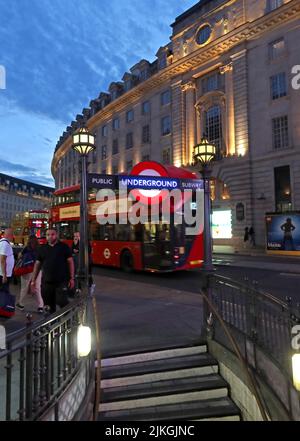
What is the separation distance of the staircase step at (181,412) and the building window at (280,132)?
2640 cm

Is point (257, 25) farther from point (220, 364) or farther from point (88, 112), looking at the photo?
point (88, 112)

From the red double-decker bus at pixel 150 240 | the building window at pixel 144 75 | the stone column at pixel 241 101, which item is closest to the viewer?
the red double-decker bus at pixel 150 240

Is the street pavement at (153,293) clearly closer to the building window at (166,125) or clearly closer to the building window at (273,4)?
the building window at (273,4)

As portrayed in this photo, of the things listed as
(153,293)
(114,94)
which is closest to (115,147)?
(114,94)

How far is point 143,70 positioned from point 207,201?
4038 cm

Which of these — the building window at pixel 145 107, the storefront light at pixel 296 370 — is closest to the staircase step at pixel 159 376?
A: the storefront light at pixel 296 370

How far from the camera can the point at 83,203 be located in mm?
7102

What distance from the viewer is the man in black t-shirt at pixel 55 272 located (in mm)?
6344

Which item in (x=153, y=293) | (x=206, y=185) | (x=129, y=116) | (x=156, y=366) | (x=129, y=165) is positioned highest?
(x=129, y=116)

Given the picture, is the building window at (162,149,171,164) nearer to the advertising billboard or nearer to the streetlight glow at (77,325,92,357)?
the advertising billboard

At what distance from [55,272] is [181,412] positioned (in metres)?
3.29

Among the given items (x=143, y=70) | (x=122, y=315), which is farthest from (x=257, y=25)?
(x=122, y=315)

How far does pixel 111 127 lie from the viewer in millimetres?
48344

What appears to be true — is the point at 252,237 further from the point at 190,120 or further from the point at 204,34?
the point at 204,34
